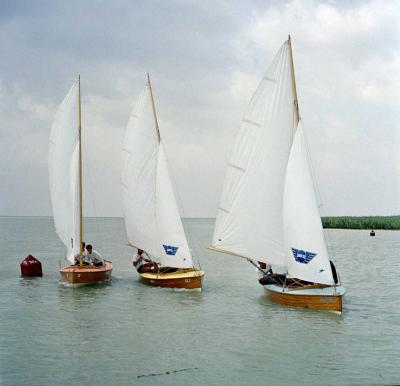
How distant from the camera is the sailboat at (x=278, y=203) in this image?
17297mm

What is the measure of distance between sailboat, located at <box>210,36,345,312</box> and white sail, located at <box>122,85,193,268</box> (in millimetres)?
2803

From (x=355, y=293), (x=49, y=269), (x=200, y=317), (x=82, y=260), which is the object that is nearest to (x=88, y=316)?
(x=200, y=317)

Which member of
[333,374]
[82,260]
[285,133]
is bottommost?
[333,374]

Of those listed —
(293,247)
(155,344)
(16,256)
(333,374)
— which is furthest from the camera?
(16,256)

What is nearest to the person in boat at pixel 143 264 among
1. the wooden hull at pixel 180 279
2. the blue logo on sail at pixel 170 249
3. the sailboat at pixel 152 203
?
the sailboat at pixel 152 203

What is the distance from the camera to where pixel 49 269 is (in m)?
34.2

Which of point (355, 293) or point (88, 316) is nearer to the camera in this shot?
point (88, 316)

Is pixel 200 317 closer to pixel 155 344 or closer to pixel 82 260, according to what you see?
pixel 155 344

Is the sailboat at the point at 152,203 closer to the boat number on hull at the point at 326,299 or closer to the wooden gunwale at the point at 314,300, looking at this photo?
the wooden gunwale at the point at 314,300

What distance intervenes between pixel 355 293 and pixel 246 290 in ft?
16.6

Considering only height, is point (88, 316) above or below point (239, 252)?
below

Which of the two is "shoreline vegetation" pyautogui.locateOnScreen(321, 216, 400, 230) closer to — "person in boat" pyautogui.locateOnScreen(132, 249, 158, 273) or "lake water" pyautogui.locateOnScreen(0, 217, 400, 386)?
"lake water" pyautogui.locateOnScreen(0, 217, 400, 386)

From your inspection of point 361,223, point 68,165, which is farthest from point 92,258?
point 361,223

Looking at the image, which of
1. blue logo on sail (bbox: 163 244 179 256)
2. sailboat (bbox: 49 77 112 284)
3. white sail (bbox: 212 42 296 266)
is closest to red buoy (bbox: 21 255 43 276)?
sailboat (bbox: 49 77 112 284)
